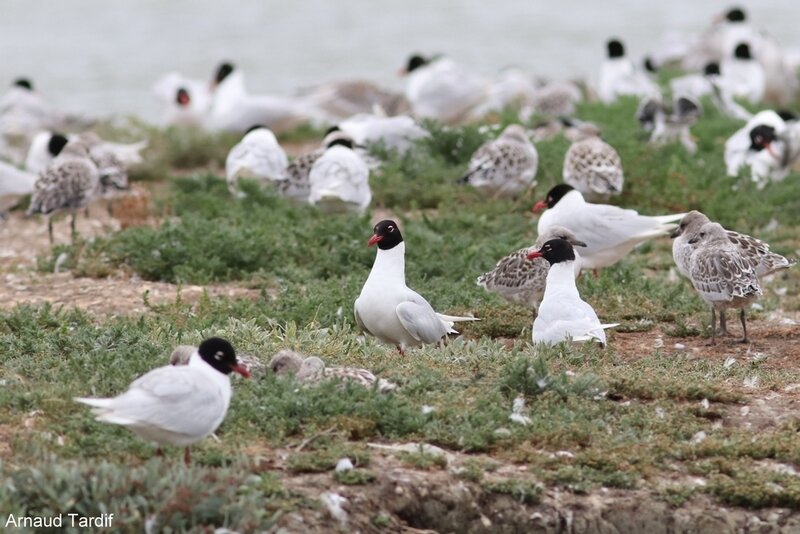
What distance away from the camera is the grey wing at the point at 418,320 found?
8.23m

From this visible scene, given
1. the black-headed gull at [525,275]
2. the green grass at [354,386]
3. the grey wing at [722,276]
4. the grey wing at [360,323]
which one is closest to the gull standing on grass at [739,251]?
the grey wing at [722,276]

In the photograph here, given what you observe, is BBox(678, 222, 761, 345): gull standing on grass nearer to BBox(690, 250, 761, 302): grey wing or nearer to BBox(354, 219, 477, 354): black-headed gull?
BBox(690, 250, 761, 302): grey wing

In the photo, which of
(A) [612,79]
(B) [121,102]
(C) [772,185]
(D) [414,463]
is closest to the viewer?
(D) [414,463]

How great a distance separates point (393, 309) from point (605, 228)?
231 cm

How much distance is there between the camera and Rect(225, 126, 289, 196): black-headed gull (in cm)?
1310

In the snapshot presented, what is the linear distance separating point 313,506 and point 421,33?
27.4m

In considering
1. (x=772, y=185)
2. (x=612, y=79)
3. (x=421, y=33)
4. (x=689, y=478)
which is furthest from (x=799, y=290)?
(x=421, y=33)

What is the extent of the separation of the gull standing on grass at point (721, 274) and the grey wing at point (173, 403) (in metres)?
3.72

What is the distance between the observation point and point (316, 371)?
7.00 metres

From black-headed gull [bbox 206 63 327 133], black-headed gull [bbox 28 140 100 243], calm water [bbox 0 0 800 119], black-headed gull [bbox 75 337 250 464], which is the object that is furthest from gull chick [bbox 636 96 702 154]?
calm water [bbox 0 0 800 119]

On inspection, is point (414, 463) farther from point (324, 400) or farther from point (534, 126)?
point (534, 126)

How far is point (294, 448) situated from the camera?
6.34 meters

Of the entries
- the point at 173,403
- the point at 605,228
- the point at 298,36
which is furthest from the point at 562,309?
the point at 298,36

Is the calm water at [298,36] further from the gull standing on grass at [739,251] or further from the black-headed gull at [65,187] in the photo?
the gull standing on grass at [739,251]
